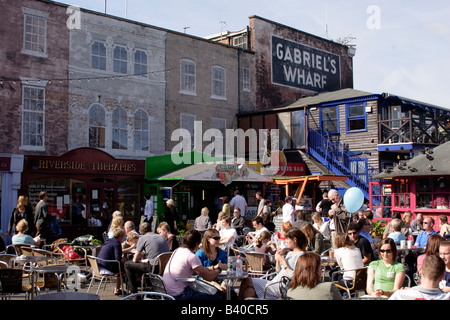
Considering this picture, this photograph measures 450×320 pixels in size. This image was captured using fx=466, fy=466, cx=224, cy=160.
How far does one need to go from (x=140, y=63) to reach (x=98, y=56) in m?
2.17

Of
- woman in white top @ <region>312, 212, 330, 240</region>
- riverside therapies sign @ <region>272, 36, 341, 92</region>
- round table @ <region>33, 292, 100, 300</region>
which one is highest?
riverside therapies sign @ <region>272, 36, 341, 92</region>

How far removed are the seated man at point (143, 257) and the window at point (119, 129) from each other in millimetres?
13645

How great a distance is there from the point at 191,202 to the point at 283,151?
717cm

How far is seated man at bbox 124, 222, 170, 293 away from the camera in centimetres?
782

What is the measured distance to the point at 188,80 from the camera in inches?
948

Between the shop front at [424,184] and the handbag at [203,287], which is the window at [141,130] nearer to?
the shop front at [424,184]

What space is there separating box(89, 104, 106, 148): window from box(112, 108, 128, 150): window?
1.72 feet

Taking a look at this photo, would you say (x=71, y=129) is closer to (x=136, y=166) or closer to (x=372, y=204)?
(x=136, y=166)

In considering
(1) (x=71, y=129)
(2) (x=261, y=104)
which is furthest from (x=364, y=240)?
(2) (x=261, y=104)

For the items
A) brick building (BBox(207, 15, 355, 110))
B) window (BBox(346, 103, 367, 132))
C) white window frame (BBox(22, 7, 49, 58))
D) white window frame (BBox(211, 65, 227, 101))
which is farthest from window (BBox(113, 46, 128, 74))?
window (BBox(346, 103, 367, 132))

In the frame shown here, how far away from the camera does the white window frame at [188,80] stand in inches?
938

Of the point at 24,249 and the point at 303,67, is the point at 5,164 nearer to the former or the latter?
the point at 24,249

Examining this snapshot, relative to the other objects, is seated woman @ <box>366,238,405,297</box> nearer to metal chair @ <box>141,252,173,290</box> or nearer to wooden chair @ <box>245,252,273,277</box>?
wooden chair @ <box>245,252,273,277</box>
